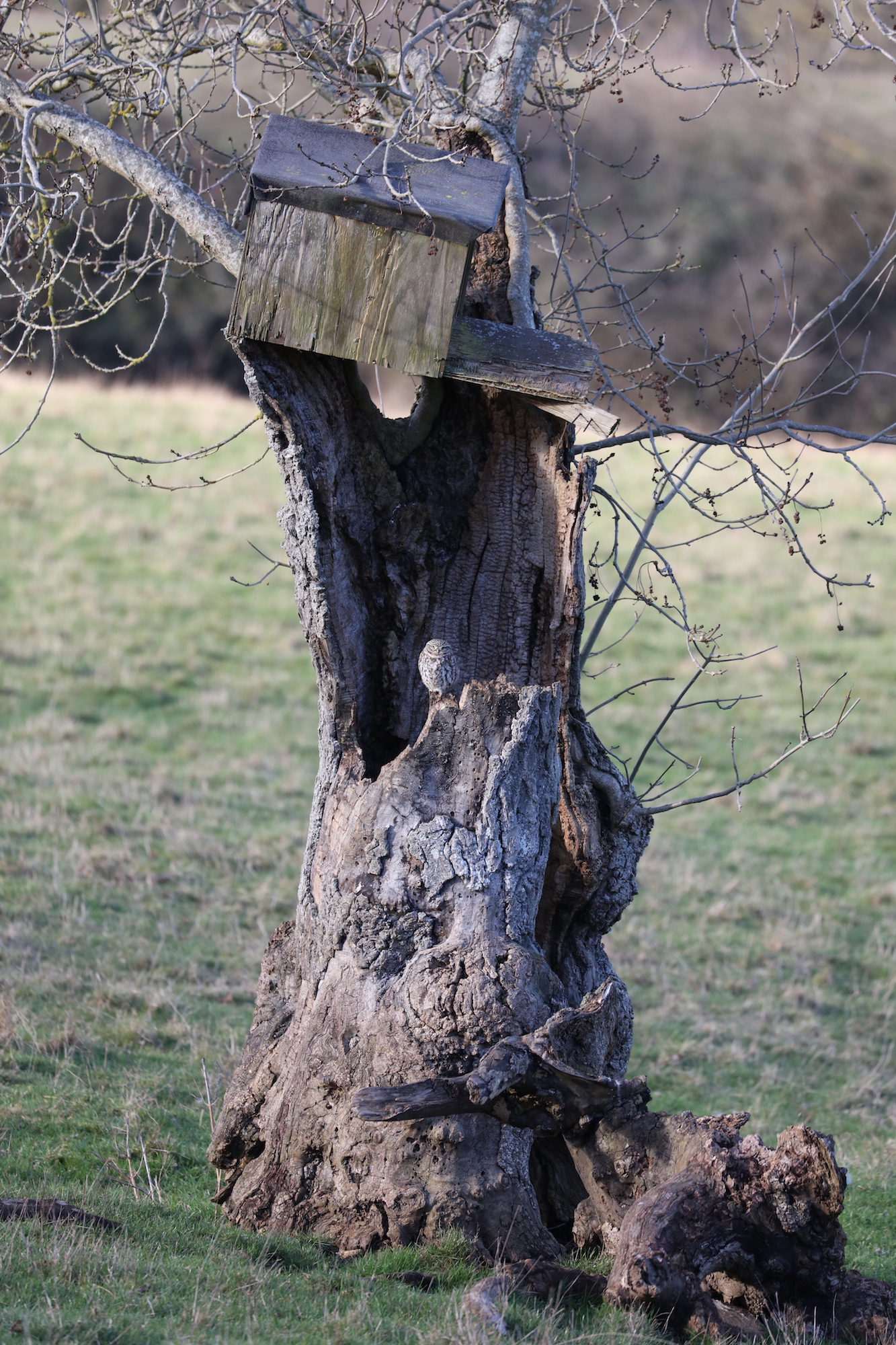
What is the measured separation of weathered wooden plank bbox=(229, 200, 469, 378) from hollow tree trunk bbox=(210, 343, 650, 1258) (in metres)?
0.24

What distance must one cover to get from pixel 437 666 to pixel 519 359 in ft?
3.84

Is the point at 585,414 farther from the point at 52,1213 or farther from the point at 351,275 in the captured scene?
the point at 52,1213

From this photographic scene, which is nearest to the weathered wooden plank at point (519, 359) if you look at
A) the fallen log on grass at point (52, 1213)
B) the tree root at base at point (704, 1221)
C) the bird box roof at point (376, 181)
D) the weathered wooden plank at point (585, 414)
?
the weathered wooden plank at point (585, 414)

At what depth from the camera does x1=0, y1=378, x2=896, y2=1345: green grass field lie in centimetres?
372

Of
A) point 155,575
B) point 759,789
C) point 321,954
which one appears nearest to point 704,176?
point 155,575

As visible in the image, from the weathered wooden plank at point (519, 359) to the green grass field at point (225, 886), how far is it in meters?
2.96

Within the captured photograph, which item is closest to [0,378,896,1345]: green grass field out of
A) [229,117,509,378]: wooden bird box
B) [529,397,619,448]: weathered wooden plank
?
[529,397,619,448]: weathered wooden plank

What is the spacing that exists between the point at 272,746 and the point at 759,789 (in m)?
5.25

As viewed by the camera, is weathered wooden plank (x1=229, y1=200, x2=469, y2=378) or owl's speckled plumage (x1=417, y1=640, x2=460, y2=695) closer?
weathered wooden plank (x1=229, y1=200, x2=469, y2=378)

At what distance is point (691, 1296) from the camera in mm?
3537

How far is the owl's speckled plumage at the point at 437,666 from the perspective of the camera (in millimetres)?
4547

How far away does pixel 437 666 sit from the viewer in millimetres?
4543

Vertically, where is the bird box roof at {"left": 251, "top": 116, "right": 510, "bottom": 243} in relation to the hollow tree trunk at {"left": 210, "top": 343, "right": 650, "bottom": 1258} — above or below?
above

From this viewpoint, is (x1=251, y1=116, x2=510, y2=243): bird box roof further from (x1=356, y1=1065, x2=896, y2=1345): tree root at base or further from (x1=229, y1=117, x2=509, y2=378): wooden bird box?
(x1=356, y1=1065, x2=896, y2=1345): tree root at base
